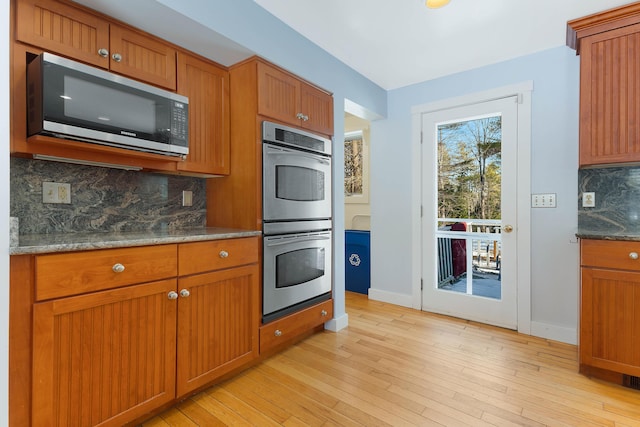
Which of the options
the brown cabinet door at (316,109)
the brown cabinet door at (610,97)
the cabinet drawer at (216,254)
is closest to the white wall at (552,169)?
the brown cabinet door at (610,97)

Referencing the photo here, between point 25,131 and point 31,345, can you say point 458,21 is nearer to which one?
point 25,131

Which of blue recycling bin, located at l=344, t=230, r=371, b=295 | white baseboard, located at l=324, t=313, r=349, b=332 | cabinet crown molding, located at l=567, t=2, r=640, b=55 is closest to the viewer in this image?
cabinet crown molding, located at l=567, t=2, r=640, b=55

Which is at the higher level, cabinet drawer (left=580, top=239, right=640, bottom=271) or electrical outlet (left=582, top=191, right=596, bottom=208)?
electrical outlet (left=582, top=191, right=596, bottom=208)

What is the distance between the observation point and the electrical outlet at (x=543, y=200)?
2535 mm

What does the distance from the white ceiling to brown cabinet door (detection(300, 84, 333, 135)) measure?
38cm

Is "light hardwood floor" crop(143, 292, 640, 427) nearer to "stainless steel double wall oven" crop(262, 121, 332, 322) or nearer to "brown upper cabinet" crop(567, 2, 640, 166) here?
"stainless steel double wall oven" crop(262, 121, 332, 322)

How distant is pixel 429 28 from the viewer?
2262mm

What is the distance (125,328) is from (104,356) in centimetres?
13

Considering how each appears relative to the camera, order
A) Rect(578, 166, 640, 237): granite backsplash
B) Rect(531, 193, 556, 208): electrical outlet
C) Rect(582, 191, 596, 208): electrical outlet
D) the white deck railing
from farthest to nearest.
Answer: the white deck railing
Rect(531, 193, 556, 208): electrical outlet
Rect(582, 191, 596, 208): electrical outlet
Rect(578, 166, 640, 237): granite backsplash

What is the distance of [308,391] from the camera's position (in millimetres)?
1793

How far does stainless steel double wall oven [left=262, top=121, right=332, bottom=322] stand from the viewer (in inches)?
82.6

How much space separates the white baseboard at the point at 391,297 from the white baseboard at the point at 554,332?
109 cm

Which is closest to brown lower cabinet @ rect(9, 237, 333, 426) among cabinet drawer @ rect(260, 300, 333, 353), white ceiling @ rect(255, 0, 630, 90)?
cabinet drawer @ rect(260, 300, 333, 353)

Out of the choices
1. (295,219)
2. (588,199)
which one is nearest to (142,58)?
(295,219)
